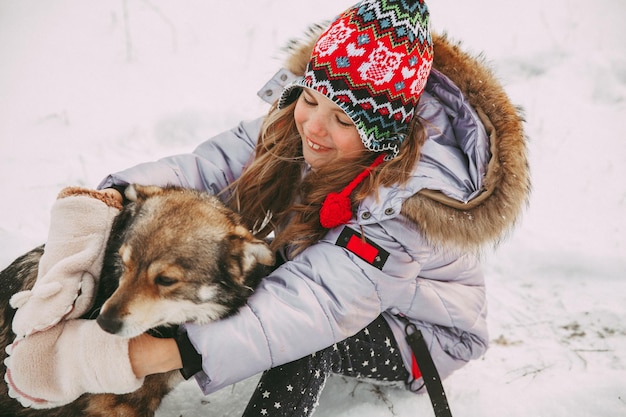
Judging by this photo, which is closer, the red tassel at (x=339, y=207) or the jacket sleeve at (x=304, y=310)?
the jacket sleeve at (x=304, y=310)

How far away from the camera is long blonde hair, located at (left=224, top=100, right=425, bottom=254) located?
86.8 inches

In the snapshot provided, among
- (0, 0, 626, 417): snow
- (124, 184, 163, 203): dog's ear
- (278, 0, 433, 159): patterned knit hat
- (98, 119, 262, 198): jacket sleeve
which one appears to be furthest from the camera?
(0, 0, 626, 417): snow

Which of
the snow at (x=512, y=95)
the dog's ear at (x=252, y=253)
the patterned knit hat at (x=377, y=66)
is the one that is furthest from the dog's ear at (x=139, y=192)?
the snow at (x=512, y=95)

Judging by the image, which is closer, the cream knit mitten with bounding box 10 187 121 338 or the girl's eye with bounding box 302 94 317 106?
the cream knit mitten with bounding box 10 187 121 338

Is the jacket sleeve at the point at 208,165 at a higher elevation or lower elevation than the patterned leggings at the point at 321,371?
higher

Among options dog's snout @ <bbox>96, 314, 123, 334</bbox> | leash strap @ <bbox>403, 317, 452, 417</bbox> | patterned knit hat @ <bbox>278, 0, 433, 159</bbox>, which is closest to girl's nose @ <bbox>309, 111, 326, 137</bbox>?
patterned knit hat @ <bbox>278, 0, 433, 159</bbox>

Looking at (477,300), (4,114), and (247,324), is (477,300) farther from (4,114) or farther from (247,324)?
(4,114)

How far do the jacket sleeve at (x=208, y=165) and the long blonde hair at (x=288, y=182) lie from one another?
0.42 feet

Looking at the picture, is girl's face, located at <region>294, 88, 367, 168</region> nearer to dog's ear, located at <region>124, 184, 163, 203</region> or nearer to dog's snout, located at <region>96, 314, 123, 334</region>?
dog's ear, located at <region>124, 184, 163, 203</region>

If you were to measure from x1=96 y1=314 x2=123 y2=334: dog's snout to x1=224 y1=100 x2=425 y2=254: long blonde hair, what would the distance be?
838 mm

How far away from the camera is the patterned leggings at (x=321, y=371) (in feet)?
6.57

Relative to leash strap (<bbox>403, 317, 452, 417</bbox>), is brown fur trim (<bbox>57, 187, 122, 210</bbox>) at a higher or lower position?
higher

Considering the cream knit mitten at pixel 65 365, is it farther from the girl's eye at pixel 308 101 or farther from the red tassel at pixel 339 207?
the girl's eye at pixel 308 101

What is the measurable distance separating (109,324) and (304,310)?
2.38 feet
